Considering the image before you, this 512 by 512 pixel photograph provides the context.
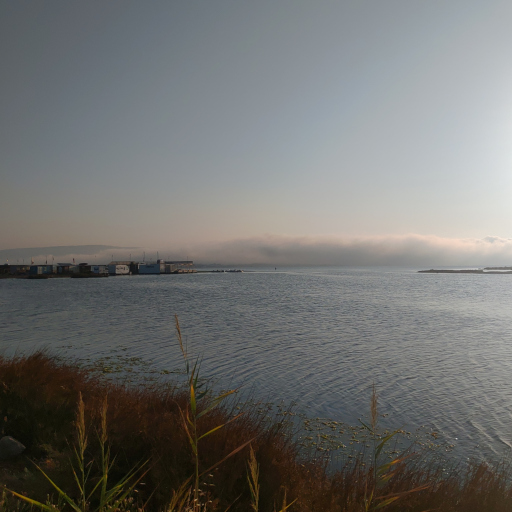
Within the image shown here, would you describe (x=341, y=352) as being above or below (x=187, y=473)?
below

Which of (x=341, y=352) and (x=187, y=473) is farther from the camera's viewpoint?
(x=341, y=352)

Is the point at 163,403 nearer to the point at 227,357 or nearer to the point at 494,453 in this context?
the point at 494,453

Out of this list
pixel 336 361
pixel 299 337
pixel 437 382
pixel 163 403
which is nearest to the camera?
pixel 163 403

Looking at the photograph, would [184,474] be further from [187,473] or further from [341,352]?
[341,352]

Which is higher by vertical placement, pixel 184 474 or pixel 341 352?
pixel 184 474

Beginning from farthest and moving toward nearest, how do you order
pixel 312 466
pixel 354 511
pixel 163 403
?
pixel 163 403, pixel 312 466, pixel 354 511

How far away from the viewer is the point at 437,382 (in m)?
16.4

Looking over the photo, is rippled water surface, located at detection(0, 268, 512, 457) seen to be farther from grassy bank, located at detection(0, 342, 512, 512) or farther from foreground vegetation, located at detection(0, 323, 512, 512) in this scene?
foreground vegetation, located at detection(0, 323, 512, 512)

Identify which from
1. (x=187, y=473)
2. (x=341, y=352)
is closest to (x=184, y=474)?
(x=187, y=473)

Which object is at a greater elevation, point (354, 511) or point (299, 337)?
point (354, 511)

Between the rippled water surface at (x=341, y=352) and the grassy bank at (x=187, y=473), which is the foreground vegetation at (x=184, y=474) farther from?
the rippled water surface at (x=341, y=352)

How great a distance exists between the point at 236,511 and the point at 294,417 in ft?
24.3

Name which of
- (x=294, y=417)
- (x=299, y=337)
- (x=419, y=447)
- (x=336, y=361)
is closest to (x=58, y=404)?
(x=294, y=417)

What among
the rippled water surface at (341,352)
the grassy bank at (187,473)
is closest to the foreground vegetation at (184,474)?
the grassy bank at (187,473)
